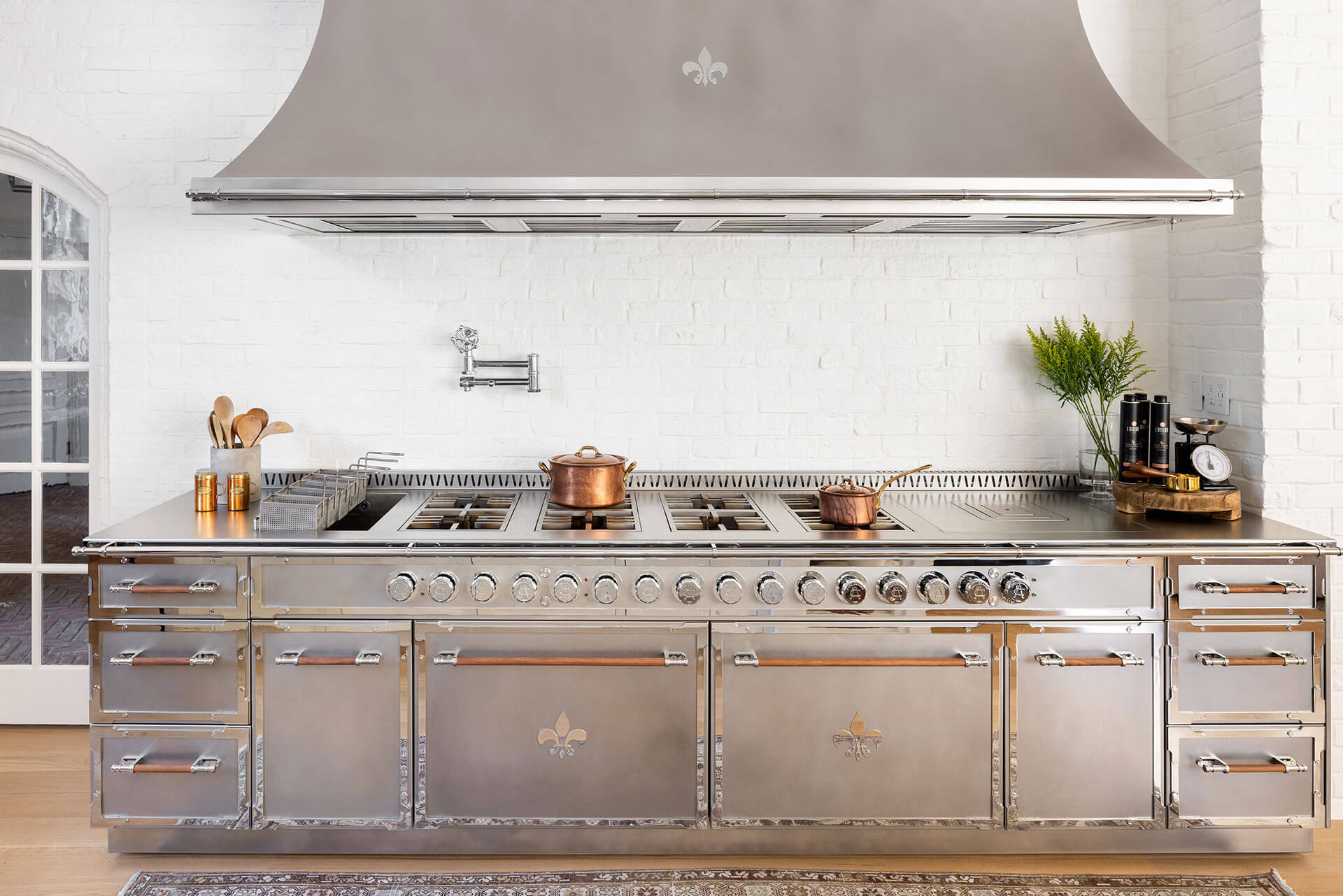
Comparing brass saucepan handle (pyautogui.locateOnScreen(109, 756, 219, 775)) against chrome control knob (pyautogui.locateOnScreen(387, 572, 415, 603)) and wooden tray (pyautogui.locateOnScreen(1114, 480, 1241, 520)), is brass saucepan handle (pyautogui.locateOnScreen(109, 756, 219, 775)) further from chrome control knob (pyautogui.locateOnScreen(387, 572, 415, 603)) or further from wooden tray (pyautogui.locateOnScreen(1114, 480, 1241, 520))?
wooden tray (pyautogui.locateOnScreen(1114, 480, 1241, 520))

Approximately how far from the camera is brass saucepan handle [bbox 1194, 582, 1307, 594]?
249 centimetres

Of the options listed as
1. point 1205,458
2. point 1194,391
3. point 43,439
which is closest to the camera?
point 1205,458

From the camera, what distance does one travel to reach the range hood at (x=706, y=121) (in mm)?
2416

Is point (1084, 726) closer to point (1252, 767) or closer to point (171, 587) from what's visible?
point (1252, 767)

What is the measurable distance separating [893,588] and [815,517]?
456 millimetres

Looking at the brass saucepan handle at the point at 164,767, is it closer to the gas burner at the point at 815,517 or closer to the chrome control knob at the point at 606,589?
the chrome control knob at the point at 606,589

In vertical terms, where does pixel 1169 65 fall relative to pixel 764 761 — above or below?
above

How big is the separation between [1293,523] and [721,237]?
207 centimetres

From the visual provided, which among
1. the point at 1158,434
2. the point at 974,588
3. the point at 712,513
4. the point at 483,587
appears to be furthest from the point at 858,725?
the point at 1158,434

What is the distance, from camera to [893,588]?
2451mm

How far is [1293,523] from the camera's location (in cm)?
281

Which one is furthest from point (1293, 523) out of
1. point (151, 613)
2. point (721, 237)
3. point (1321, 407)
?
point (151, 613)

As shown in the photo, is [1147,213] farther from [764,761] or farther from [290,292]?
[290,292]

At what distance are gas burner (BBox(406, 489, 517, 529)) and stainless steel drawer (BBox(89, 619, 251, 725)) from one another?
0.59m
